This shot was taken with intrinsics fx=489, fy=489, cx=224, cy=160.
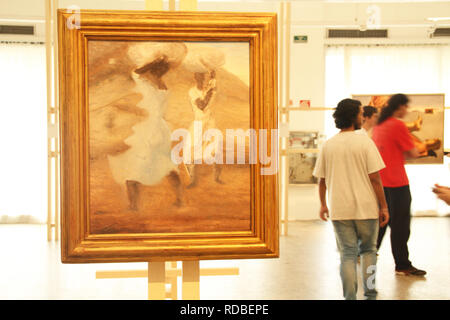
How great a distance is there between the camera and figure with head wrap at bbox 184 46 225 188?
171 cm

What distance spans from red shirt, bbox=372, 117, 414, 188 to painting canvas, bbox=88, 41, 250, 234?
2726 mm

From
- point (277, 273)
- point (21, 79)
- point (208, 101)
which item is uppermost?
point (21, 79)

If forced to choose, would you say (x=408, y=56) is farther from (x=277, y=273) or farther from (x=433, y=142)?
(x=277, y=273)

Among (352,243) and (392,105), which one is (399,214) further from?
(352,243)

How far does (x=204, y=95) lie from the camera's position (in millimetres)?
1725

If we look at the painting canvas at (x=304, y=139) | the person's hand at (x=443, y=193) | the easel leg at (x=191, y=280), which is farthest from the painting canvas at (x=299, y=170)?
the easel leg at (x=191, y=280)

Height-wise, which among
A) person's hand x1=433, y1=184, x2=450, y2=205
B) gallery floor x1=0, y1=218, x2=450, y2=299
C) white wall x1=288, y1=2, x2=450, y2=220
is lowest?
gallery floor x1=0, y1=218, x2=450, y2=299

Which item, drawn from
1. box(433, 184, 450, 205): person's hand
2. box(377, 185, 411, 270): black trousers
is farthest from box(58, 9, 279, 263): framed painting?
box(377, 185, 411, 270): black trousers

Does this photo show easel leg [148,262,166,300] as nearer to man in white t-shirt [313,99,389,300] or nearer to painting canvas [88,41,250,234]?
painting canvas [88,41,250,234]

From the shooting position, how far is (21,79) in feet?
28.6

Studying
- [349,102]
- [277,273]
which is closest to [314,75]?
[277,273]

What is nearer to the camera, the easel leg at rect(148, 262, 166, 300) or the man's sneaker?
the easel leg at rect(148, 262, 166, 300)

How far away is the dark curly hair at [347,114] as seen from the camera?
3.19m
